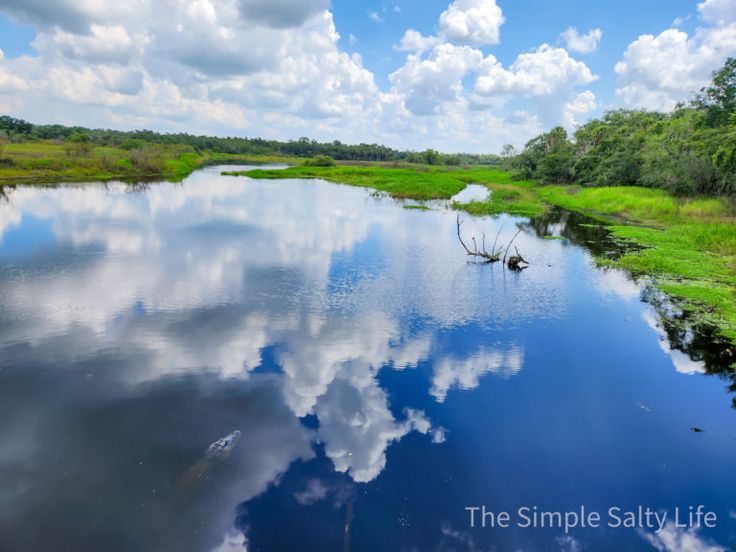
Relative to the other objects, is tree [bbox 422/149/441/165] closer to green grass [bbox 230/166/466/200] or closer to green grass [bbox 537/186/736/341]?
green grass [bbox 230/166/466/200]

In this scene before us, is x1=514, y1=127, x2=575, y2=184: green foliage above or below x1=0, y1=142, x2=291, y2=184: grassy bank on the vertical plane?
above

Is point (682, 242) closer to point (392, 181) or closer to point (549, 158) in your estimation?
point (549, 158)

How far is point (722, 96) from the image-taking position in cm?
3619

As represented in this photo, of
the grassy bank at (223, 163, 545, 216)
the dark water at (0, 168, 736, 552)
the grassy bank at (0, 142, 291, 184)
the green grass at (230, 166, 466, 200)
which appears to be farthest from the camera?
the grassy bank at (0, 142, 291, 184)

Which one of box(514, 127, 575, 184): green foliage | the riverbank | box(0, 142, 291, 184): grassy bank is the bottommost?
box(0, 142, 291, 184): grassy bank

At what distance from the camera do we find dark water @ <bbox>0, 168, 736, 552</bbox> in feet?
25.1

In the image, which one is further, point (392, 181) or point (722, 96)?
point (392, 181)

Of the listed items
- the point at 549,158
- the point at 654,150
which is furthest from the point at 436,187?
the point at 654,150

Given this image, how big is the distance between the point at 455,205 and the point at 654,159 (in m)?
19.9

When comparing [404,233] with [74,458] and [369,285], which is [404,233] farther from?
[74,458]

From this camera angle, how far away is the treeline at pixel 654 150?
115 feet

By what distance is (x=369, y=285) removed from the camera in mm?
19922

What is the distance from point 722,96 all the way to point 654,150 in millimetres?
9281

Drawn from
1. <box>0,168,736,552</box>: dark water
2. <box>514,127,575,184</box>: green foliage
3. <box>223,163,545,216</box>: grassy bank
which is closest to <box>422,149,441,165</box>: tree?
<box>223,163,545,216</box>: grassy bank
